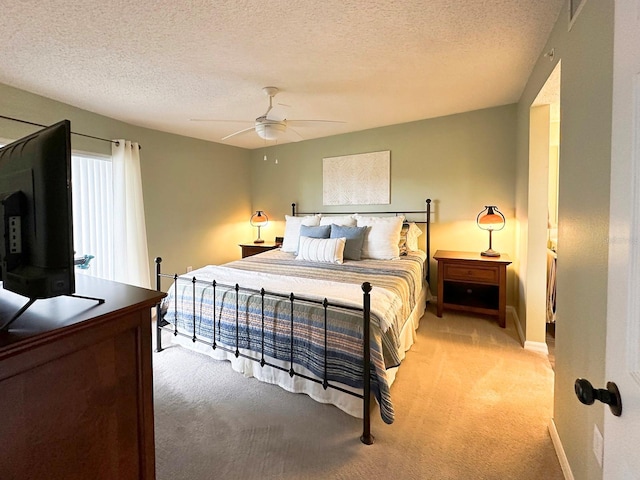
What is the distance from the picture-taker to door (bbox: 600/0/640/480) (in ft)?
1.82

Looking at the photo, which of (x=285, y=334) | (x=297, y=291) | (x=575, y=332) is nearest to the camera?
(x=575, y=332)

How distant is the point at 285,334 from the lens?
2066 mm

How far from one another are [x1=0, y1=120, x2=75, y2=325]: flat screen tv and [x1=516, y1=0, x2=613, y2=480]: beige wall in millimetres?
Answer: 1673

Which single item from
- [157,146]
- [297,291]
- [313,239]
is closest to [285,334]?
[297,291]

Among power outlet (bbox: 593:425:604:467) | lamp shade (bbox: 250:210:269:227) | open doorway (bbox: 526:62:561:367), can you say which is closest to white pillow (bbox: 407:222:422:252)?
open doorway (bbox: 526:62:561:367)

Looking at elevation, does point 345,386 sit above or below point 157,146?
below

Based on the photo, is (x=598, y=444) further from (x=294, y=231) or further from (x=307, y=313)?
(x=294, y=231)

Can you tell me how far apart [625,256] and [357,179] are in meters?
3.90

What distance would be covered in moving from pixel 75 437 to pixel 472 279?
338 cm

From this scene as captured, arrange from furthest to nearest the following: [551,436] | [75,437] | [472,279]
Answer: [472,279] → [551,436] → [75,437]

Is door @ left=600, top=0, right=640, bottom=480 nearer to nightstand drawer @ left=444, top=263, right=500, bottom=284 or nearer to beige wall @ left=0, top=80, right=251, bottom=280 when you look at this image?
nightstand drawer @ left=444, top=263, right=500, bottom=284

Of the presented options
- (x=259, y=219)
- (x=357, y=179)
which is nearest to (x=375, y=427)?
(x=357, y=179)

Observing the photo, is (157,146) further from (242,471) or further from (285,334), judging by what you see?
(242,471)

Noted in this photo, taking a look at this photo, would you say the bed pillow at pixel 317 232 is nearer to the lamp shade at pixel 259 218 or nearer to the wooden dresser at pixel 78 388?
the lamp shade at pixel 259 218
